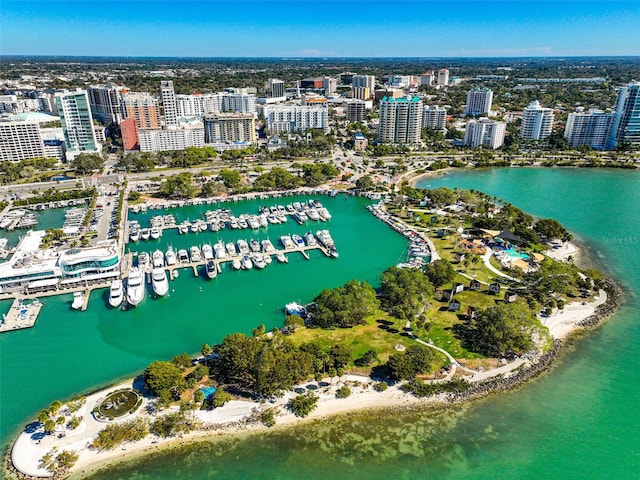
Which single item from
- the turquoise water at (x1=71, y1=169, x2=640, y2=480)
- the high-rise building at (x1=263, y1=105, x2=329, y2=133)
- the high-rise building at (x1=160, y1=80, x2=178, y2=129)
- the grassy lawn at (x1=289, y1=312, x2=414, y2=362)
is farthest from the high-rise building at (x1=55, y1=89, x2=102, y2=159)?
the turquoise water at (x1=71, y1=169, x2=640, y2=480)

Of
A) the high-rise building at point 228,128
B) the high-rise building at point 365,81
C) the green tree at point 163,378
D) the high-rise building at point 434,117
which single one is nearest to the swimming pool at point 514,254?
the green tree at point 163,378

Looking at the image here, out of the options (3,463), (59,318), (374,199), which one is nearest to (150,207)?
(59,318)

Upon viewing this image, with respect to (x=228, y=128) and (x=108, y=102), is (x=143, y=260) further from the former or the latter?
(x=108, y=102)

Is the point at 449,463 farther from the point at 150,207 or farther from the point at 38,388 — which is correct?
the point at 150,207

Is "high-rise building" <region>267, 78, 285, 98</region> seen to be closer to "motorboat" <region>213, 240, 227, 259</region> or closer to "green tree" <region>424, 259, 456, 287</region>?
"motorboat" <region>213, 240, 227, 259</region>

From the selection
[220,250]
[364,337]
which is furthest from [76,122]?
[364,337]

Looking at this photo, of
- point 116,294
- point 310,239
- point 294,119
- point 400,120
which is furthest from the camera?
point 294,119
